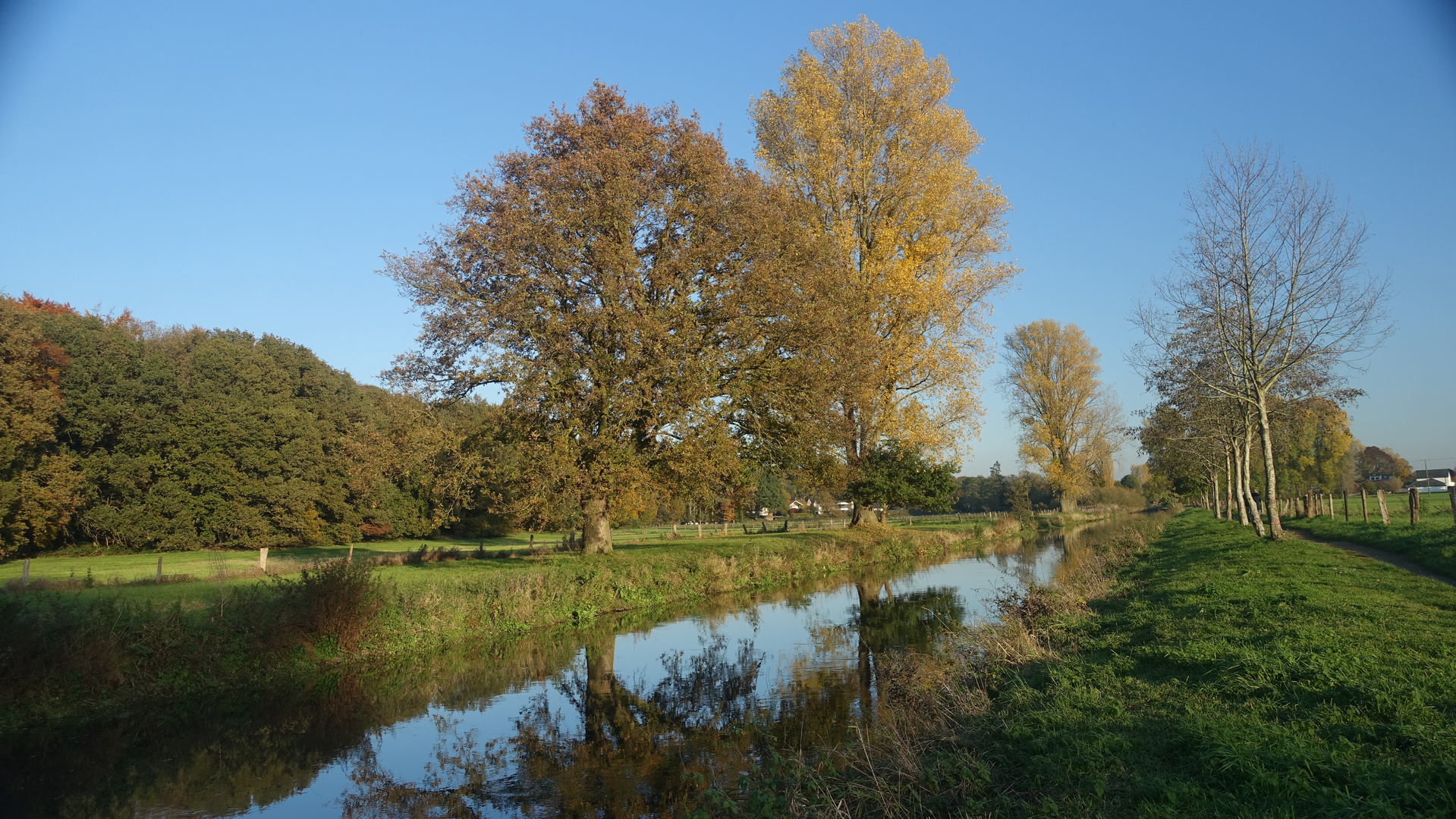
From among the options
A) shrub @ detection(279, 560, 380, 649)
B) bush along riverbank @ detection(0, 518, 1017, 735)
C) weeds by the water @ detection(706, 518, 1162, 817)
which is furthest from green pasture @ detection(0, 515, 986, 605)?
weeds by the water @ detection(706, 518, 1162, 817)

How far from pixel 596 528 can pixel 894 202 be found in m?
16.3

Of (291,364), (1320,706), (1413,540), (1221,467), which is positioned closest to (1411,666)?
(1320,706)

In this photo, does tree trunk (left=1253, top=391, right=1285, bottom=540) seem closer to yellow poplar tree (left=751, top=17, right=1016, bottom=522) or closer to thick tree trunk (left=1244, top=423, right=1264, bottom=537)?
thick tree trunk (left=1244, top=423, right=1264, bottom=537)

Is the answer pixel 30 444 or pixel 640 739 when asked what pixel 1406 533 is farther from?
pixel 30 444

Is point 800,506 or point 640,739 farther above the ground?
point 800,506

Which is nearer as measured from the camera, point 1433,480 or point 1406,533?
point 1406,533

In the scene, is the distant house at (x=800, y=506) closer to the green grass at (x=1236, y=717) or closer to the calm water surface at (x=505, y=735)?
the calm water surface at (x=505, y=735)

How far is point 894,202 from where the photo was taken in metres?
29.3

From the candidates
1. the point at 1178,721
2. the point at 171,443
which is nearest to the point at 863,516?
the point at 1178,721

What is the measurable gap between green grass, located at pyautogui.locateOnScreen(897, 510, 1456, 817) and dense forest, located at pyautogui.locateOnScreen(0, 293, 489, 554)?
27.0 meters

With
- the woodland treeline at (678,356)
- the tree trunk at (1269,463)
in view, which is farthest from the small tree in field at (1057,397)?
the tree trunk at (1269,463)

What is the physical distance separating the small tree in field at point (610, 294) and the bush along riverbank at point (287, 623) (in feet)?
8.39

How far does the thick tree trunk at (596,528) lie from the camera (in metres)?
23.4

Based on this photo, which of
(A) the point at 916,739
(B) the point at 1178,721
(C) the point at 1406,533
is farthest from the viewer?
(C) the point at 1406,533
